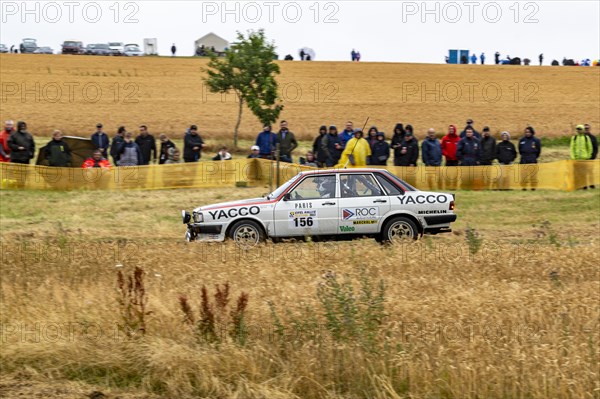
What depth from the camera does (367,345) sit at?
26.2ft

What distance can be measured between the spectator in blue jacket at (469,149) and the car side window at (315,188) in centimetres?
836

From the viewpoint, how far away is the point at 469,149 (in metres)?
21.8

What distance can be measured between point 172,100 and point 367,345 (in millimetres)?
45210

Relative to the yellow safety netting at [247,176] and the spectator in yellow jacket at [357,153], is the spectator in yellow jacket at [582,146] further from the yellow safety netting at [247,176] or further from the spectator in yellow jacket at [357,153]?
the spectator in yellow jacket at [357,153]

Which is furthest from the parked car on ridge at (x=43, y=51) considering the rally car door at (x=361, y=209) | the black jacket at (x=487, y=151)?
the rally car door at (x=361, y=209)

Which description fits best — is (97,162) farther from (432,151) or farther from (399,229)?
(399,229)

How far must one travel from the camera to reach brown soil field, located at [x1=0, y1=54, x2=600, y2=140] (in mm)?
42969

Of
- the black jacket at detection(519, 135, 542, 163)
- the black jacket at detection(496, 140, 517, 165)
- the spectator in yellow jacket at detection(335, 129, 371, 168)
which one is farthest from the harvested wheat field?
the black jacket at detection(519, 135, 542, 163)

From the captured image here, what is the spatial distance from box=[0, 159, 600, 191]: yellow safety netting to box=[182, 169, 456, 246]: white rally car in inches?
280

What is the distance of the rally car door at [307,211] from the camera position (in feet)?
46.5

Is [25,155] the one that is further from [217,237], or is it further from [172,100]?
[172,100]

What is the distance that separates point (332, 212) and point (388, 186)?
3.29 feet

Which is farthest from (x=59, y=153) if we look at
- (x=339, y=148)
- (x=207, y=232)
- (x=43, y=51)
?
(x=43, y=51)

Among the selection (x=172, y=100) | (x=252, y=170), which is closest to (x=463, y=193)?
(x=252, y=170)
